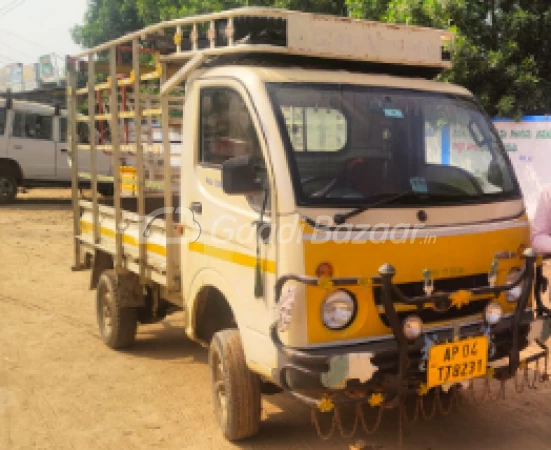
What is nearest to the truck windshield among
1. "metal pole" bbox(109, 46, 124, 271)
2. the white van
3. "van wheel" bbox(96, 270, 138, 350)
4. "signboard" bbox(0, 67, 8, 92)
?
"metal pole" bbox(109, 46, 124, 271)

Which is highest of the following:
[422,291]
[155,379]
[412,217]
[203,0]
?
[203,0]

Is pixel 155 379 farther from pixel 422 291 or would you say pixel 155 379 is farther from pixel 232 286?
pixel 422 291

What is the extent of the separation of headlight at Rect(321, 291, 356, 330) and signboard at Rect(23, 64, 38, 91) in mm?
24677

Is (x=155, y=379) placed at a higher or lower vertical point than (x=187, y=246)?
lower

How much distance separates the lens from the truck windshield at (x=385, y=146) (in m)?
3.37

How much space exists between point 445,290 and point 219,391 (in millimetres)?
1485

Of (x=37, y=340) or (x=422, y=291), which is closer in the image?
(x=422, y=291)

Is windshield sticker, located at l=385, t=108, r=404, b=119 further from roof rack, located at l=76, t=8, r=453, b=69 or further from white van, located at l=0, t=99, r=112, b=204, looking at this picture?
white van, located at l=0, t=99, r=112, b=204

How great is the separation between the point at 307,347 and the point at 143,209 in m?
2.30

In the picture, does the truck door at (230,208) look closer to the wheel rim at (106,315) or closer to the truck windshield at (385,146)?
the truck windshield at (385,146)

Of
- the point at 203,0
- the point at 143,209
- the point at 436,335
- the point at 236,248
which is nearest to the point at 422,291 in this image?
the point at 436,335

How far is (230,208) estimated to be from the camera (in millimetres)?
3666

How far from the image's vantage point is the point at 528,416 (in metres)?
4.15

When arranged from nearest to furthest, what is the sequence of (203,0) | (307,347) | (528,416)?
(307,347) < (528,416) < (203,0)
